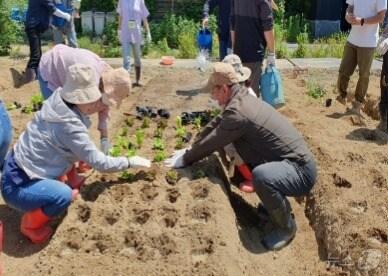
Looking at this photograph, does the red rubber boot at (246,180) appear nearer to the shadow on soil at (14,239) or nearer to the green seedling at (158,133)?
the green seedling at (158,133)

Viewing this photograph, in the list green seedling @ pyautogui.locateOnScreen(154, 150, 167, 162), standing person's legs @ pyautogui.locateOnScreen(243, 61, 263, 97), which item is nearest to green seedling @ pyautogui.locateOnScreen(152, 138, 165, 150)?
green seedling @ pyautogui.locateOnScreen(154, 150, 167, 162)

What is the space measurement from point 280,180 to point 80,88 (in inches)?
63.9

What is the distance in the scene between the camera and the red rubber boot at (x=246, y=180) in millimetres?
4621

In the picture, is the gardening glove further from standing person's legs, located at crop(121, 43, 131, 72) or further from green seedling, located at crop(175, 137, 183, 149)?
standing person's legs, located at crop(121, 43, 131, 72)

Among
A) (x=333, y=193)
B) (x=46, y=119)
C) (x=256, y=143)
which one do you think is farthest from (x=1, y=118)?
(x=333, y=193)

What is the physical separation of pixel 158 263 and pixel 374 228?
186 cm

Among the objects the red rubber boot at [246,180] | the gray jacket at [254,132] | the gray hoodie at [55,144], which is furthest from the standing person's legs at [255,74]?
the gray hoodie at [55,144]

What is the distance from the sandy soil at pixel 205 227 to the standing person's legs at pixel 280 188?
0.12m

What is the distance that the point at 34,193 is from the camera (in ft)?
12.6

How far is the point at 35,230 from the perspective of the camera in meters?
4.00

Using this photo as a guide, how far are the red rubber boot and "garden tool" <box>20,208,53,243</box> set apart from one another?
64.1 inches

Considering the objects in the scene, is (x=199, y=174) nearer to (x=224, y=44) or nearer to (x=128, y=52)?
(x=224, y=44)

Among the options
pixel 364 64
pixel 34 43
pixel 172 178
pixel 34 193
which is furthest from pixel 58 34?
pixel 34 193

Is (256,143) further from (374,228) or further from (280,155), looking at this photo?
(374,228)
